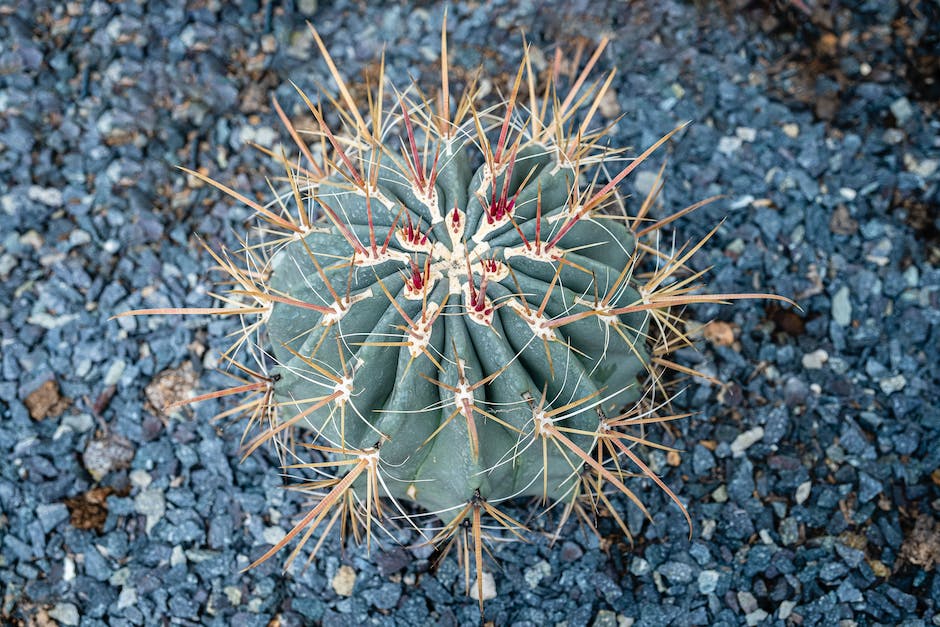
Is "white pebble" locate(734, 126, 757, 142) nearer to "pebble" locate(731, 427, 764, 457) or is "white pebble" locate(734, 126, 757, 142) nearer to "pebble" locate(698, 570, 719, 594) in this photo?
"pebble" locate(731, 427, 764, 457)

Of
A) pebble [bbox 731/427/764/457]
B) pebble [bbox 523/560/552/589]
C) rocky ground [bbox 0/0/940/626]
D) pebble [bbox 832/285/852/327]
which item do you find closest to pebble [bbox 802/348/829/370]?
rocky ground [bbox 0/0/940/626]

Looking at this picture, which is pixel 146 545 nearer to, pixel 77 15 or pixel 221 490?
pixel 221 490

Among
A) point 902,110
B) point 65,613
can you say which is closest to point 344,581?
point 65,613

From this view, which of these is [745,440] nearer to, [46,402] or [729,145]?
[729,145]

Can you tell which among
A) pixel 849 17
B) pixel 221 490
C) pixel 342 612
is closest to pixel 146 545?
pixel 221 490

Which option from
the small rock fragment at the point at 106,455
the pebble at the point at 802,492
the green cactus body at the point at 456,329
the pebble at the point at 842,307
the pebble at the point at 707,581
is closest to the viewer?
the green cactus body at the point at 456,329

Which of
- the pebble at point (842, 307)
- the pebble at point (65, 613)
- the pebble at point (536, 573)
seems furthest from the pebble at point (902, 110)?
the pebble at point (65, 613)

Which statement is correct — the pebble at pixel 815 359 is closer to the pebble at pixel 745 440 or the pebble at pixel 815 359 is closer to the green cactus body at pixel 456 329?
the pebble at pixel 745 440
